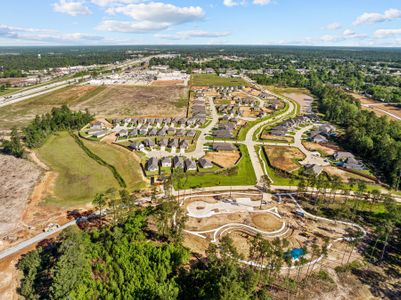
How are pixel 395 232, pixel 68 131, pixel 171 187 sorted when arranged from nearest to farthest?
pixel 395 232 < pixel 171 187 < pixel 68 131

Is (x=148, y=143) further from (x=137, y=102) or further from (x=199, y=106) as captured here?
(x=137, y=102)

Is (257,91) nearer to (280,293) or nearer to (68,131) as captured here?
(68,131)

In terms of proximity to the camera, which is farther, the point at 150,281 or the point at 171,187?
the point at 171,187

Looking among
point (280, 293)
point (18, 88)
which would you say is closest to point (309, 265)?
point (280, 293)

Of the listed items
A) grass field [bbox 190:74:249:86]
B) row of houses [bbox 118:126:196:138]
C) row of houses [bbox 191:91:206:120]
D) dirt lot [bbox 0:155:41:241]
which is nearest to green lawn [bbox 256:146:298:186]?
row of houses [bbox 118:126:196:138]

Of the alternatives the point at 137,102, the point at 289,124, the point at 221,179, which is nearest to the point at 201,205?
the point at 221,179

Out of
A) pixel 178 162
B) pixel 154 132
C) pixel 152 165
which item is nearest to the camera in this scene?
pixel 152 165

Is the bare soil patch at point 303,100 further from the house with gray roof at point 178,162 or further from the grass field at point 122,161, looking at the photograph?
the grass field at point 122,161
